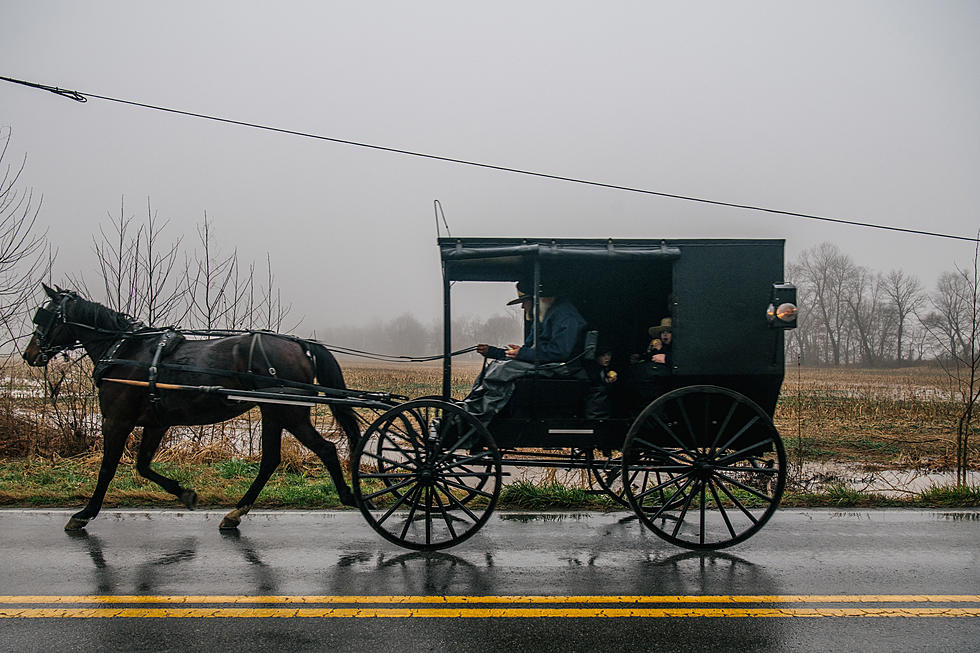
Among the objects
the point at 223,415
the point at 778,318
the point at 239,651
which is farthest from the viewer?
the point at 223,415

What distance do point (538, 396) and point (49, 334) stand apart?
4.68m

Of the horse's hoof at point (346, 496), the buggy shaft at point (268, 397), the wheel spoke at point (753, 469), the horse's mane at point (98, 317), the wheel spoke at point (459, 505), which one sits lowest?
the horse's hoof at point (346, 496)

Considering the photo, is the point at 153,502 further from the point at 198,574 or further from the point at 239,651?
the point at 239,651

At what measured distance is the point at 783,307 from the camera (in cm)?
554

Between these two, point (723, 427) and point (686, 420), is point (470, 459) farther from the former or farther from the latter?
point (723, 427)

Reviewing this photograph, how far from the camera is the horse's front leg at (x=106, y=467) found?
6086mm

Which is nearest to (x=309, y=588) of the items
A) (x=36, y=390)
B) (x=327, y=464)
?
(x=327, y=464)

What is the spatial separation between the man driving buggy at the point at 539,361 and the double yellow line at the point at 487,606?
1.84 meters

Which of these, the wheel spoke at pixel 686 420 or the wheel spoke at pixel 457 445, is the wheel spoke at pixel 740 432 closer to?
the wheel spoke at pixel 686 420

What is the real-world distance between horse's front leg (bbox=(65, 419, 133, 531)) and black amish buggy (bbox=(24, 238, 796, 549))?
1cm

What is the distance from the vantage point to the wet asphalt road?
382cm

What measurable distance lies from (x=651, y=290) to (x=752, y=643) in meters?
3.87

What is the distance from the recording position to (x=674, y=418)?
6.11 m

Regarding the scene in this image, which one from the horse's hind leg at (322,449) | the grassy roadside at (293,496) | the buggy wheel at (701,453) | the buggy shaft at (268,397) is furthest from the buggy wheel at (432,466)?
the grassy roadside at (293,496)
